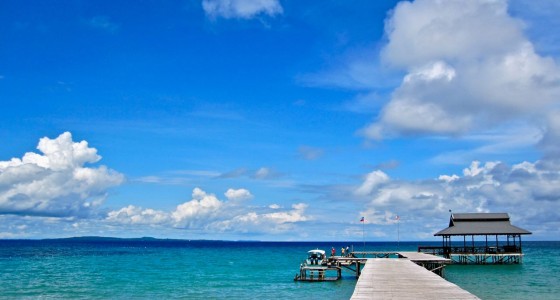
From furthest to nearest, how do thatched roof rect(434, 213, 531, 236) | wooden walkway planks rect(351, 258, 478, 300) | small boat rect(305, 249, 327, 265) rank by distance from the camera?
thatched roof rect(434, 213, 531, 236) → small boat rect(305, 249, 327, 265) → wooden walkway planks rect(351, 258, 478, 300)

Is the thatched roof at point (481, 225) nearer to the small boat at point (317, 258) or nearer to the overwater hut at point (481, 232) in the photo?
the overwater hut at point (481, 232)

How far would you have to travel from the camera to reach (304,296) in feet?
117

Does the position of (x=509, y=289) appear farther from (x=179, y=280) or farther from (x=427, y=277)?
(x=179, y=280)

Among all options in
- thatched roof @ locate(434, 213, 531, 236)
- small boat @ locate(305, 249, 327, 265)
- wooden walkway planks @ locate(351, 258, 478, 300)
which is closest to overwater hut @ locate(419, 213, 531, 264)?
thatched roof @ locate(434, 213, 531, 236)

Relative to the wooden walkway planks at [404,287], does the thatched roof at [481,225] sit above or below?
above

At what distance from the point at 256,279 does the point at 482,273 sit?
20667 mm

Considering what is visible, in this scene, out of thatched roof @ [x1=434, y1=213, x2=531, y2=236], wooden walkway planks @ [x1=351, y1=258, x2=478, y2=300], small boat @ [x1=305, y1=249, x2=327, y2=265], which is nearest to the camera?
wooden walkway planks @ [x1=351, y1=258, x2=478, y2=300]

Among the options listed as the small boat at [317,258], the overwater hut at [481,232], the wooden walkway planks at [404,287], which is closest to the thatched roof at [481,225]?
the overwater hut at [481,232]

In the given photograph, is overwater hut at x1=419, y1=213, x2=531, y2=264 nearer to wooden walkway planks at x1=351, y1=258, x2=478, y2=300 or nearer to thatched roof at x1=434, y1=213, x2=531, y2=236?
thatched roof at x1=434, y1=213, x2=531, y2=236

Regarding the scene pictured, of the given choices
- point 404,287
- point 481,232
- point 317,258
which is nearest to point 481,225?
point 481,232

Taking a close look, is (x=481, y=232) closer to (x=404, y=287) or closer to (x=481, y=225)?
(x=481, y=225)

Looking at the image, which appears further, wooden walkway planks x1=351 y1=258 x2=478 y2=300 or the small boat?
the small boat

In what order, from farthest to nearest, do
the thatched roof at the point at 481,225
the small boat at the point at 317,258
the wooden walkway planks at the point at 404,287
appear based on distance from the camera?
the thatched roof at the point at 481,225 < the small boat at the point at 317,258 < the wooden walkway planks at the point at 404,287

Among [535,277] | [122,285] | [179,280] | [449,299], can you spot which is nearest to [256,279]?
[179,280]
